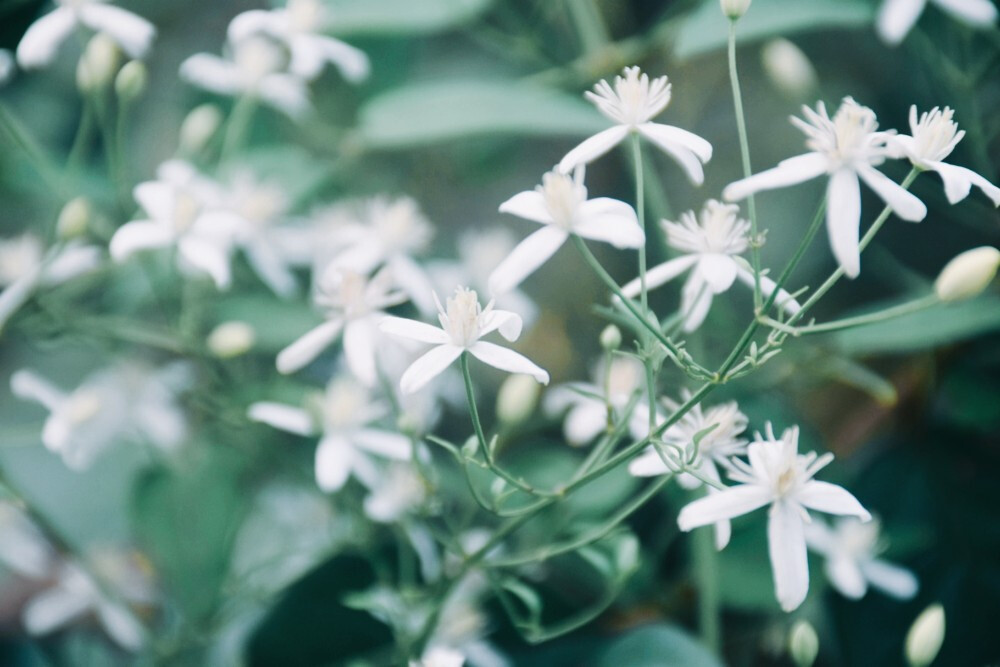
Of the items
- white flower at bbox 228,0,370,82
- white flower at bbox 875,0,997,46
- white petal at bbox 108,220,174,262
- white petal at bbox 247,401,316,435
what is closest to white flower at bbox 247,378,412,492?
white petal at bbox 247,401,316,435

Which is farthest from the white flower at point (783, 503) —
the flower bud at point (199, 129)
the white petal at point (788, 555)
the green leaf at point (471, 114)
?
the flower bud at point (199, 129)

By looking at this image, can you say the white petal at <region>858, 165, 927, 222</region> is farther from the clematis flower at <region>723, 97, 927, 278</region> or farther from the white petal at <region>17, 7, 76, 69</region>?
the white petal at <region>17, 7, 76, 69</region>

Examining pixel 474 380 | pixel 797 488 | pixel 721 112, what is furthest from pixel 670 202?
pixel 797 488

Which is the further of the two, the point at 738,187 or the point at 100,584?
the point at 100,584

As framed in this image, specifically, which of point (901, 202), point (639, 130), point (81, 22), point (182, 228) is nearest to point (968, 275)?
point (901, 202)

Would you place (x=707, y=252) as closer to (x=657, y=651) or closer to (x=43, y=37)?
(x=657, y=651)

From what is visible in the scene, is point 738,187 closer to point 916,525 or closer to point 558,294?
point 916,525

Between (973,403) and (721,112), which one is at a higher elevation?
(721,112)

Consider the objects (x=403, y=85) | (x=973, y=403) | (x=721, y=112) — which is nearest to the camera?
(x=973, y=403)

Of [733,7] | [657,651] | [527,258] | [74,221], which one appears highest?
[733,7]
